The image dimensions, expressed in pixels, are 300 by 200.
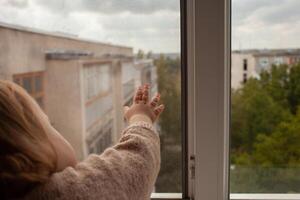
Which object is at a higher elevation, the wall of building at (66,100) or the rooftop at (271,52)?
the rooftop at (271,52)

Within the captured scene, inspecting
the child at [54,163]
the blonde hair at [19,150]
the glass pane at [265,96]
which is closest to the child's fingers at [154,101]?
the child at [54,163]

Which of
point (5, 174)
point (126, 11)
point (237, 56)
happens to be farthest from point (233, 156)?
point (5, 174)

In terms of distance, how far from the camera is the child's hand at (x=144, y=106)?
0.95 m

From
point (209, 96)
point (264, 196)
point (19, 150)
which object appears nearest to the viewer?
point (19, 150)

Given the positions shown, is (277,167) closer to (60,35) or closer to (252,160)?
(252,160)

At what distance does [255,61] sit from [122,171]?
19.1 inches

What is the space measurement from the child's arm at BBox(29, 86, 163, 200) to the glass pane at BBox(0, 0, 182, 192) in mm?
165

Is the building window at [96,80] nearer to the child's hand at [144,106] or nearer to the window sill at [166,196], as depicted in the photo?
the child's hand at [144,106]

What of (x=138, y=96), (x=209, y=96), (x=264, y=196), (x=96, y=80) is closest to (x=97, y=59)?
(x=96, y=80)

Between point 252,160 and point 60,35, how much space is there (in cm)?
65

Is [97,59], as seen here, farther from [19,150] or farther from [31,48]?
[19,150]

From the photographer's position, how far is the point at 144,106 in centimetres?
96

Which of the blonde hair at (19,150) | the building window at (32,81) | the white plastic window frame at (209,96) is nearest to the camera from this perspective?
the blonde hair at (19,150)

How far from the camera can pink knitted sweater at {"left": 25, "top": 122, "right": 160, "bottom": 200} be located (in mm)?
713
